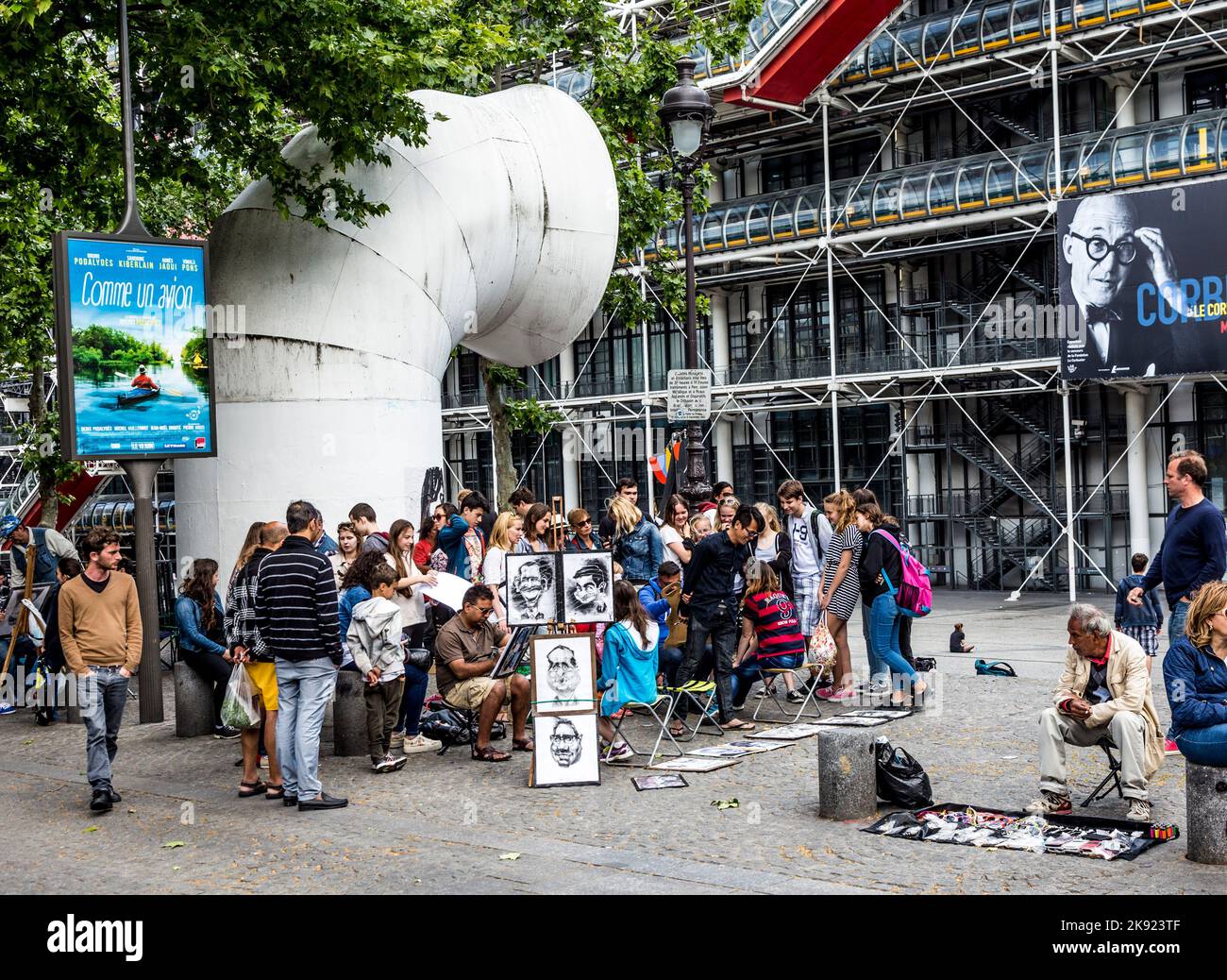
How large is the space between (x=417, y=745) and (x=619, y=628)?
81.9 inches

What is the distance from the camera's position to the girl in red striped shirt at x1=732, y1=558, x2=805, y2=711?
1209cm

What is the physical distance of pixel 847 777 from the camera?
28.8 feet

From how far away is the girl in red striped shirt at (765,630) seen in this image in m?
12.1

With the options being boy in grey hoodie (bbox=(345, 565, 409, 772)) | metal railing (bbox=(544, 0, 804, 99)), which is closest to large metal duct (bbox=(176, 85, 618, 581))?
boy in grey hoodie (bbox=(345, 565, 409, 772))

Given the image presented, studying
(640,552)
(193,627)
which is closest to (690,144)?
(640,552)

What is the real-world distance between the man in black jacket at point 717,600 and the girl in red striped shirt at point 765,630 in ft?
0.70

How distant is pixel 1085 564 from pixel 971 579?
240 centimetres

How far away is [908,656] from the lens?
12914mm

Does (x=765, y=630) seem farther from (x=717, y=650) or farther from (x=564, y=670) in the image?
(x=564, y=670)

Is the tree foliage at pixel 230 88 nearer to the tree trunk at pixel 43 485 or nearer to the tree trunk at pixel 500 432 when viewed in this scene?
the tree trunk at pixel 500 432

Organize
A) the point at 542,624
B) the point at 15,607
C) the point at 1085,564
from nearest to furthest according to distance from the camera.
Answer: the point at 542,624 < the point at 15,607 < the point at 1085,564

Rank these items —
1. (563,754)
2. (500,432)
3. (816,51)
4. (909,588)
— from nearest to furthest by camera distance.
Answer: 1. (563,754)
2. (909,588)
3. (500,432)
4. (816,51)
